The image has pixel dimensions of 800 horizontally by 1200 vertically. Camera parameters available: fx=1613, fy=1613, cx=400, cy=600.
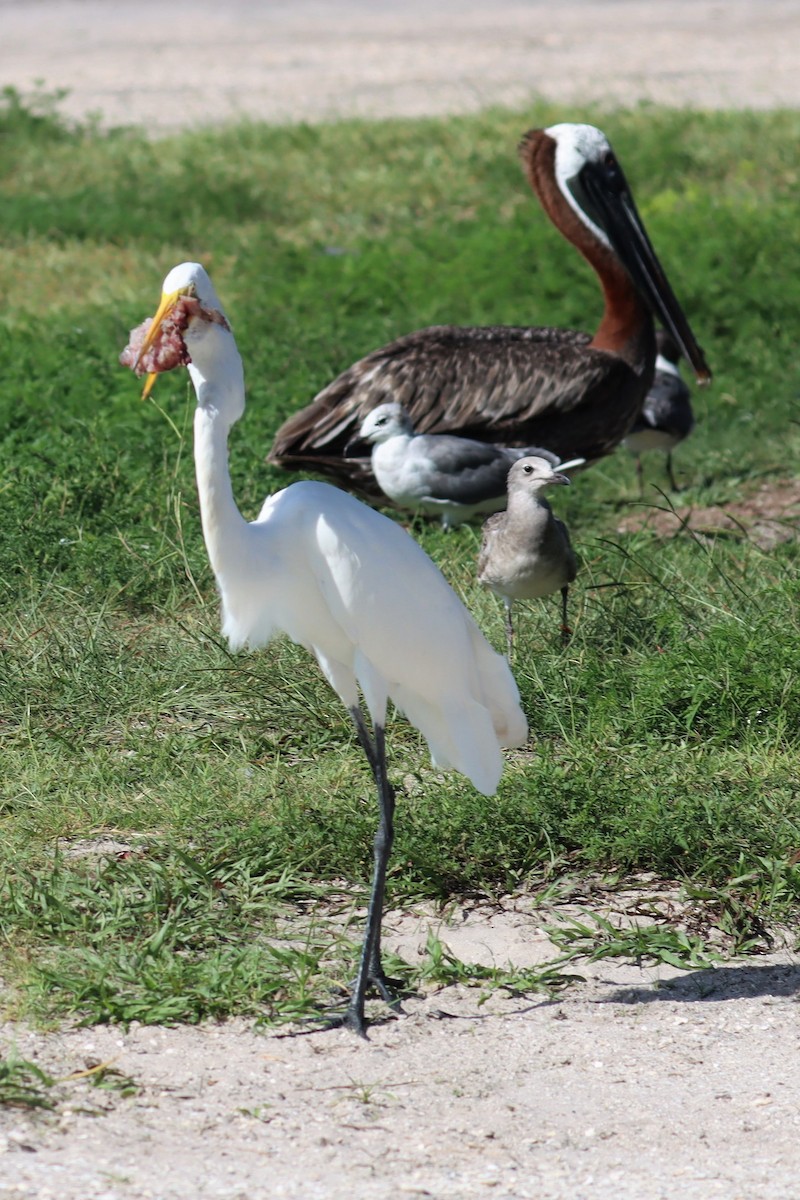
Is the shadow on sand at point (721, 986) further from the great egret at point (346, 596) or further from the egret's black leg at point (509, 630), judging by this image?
Result: the egret's black leg at point (509, 630)

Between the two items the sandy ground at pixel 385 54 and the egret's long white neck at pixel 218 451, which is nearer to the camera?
the egret's long white neck at pixel 218 451

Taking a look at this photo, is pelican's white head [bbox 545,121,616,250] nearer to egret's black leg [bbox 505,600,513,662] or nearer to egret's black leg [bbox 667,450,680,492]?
egret's black leg [bbox 667,450,680,492]

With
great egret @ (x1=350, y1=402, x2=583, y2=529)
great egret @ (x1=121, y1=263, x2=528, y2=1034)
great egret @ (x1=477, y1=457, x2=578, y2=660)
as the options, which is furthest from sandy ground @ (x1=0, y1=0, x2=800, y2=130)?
great egret @ (x1=121, y1=263, x2=528, y2=1034)

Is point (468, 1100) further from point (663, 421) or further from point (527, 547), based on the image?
point (663, 421)

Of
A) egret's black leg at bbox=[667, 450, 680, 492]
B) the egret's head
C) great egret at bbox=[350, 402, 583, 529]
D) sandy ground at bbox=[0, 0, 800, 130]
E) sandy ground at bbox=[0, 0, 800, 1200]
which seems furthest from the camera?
sandy ground at bbox=[0, 0, 800, 130]

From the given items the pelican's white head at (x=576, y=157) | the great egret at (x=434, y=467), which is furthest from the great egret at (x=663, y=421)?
the great egret at (x=434, y=467)

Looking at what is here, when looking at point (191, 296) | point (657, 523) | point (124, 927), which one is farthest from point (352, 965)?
point (657, 523)

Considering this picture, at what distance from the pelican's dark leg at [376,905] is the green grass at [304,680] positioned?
10 cm

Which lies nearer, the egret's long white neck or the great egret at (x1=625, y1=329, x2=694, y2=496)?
the egret's long white neck

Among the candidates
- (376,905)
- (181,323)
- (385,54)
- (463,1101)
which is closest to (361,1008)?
(376,905)

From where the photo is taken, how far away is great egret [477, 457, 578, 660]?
15.1 feet

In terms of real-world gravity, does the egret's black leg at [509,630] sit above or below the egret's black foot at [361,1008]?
above

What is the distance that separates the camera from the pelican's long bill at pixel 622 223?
6637mm

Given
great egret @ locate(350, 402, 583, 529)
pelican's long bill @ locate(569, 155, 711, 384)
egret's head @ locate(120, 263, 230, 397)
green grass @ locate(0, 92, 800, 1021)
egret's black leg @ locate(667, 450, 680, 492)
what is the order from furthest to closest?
egret's black leg @ locate(667, 450, 680, 492) → pelican's long bill @ locate(569, 155, 711, 384) → great egret @ locate(350, 402, 583, 529) → green grass @ locate(0, 92, 800, 1021) → egret's head @ locate(120, 263, 230, 397)
